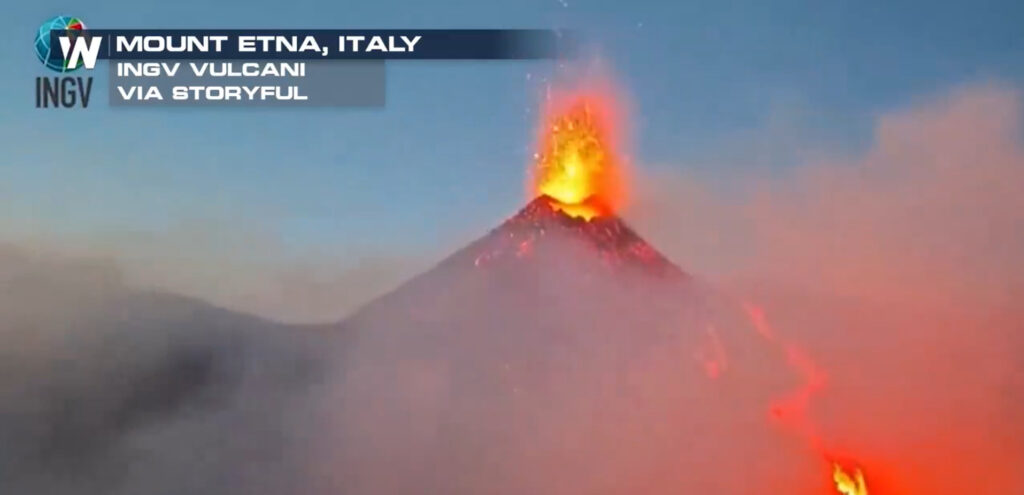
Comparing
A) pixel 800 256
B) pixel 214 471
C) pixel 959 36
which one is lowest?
pixel 214 471

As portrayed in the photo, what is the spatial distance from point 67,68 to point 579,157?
106 centimetres

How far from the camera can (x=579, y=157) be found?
231cm

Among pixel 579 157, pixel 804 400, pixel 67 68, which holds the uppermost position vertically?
pixel 67 68

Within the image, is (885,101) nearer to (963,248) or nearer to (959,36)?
(959,36)

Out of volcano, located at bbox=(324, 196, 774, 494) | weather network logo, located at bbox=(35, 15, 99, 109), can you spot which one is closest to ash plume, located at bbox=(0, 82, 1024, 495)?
volcano, located at bbox=(324, 196, 774, 494)

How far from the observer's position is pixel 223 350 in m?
2.26

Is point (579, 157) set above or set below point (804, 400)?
above

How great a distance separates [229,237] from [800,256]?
45.8 inches

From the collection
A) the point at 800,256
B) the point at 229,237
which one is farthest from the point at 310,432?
the point at 800,256

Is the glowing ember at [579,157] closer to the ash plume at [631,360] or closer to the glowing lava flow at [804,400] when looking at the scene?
the ash plume at [631,360]

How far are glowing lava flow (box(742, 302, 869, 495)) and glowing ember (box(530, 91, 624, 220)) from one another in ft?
1.22
